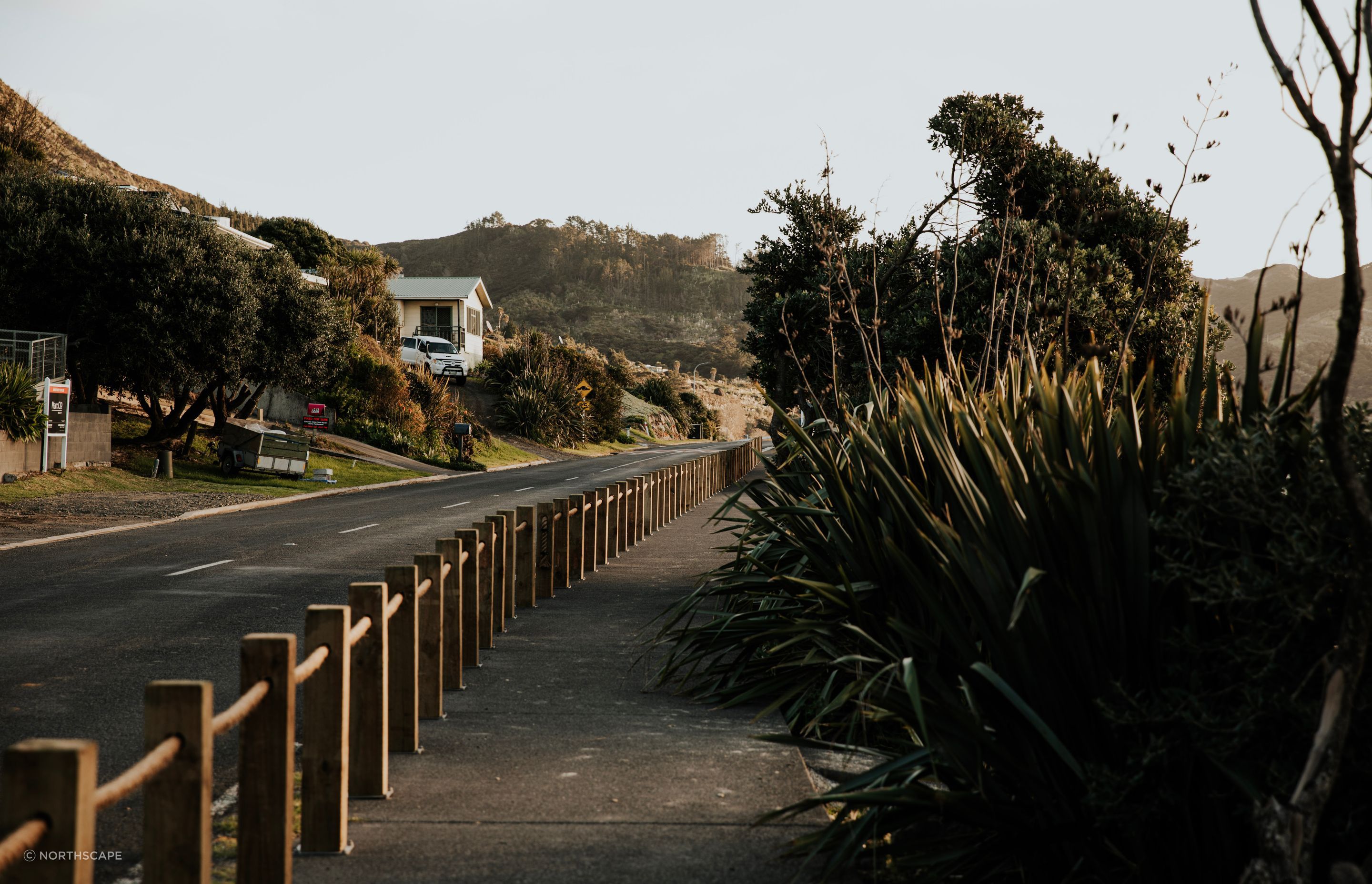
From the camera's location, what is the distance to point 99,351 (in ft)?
85.3

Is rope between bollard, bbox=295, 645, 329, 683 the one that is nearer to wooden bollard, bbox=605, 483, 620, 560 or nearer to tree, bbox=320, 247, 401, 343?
wooden bollard, bbox=605, 483, 620, 560

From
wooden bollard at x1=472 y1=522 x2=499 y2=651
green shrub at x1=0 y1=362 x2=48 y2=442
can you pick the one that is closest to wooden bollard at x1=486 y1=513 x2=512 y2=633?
wooden bollard at x1=472 y1=522 x2=499 y2=651

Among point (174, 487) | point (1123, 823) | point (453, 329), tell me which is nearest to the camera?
point (1123, 823)

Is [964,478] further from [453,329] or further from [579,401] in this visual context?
[453,329]

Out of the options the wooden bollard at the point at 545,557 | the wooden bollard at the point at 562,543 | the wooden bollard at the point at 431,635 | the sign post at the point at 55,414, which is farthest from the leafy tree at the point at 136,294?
the wooden bollard at the point at 431,635

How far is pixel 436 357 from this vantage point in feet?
162

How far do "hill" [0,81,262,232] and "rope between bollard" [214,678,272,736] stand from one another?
135 feet

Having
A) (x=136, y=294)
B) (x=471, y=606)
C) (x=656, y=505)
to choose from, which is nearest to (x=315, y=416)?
(x=136, y=294)

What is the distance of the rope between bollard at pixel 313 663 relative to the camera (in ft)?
11.1

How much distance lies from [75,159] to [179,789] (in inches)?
3549

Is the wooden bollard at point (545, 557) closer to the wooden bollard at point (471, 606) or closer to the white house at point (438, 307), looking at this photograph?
the wooden bollard at point (471, 606)

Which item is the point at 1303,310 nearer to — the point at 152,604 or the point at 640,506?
the point at 152,604

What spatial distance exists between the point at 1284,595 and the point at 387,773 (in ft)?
10.8

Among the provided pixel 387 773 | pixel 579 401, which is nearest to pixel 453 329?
pixel 579 401
